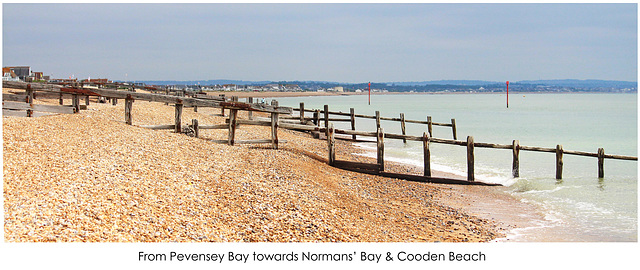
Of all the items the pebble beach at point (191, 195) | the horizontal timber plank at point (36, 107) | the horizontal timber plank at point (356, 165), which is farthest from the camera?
the horizontal timber plank at point (356, 165)

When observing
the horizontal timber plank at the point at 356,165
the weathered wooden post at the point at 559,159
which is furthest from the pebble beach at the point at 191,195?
the weathered wooden post at the point at 559,159

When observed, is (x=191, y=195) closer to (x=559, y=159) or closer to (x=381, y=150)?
(x=381, y=150)

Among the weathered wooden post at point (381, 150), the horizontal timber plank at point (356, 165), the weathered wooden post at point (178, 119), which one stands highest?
the weathered wooden post at point (178, 119)

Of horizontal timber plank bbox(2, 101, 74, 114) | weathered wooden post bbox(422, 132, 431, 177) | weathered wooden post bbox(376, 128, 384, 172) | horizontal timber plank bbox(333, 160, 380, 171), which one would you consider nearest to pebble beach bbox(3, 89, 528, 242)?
horizontal timber plank bbox(333, 160, 380, 171)

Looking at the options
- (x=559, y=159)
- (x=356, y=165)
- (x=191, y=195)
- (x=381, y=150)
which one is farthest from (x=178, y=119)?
(x=559, y=159)

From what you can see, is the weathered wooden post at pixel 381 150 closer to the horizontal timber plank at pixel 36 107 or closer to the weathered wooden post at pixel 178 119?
the weathered wooden post at pixel 178 119

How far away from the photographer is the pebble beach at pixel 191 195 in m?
7.52

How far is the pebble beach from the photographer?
7.52 m

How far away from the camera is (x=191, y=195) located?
30.9ft

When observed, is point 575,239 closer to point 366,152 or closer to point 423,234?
point 423,234

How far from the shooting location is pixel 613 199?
48.2 feet

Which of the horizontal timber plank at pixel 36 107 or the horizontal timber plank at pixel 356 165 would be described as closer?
the horizontal timber plank at pixel 36 107

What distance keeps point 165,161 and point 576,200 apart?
→ 10460 millimetres
